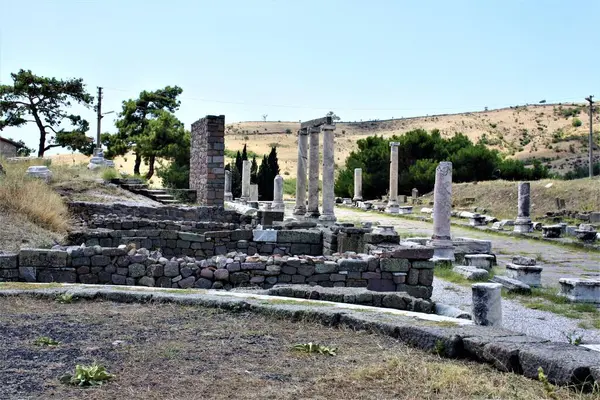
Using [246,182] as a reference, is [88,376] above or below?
below

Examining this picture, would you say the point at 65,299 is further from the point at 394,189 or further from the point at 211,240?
the point at 394,189

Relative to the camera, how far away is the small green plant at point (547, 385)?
15.9 feet

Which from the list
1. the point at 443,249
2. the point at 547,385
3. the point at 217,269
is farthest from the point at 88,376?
the point at 443,249

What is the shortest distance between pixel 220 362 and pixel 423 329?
5.94ft

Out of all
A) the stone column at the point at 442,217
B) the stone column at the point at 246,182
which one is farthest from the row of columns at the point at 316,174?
the stone column at the point at 246,182

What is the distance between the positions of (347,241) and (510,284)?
123 inches

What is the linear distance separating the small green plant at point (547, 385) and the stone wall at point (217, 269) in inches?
231

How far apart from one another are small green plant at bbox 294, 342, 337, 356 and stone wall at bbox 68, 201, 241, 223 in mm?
13849

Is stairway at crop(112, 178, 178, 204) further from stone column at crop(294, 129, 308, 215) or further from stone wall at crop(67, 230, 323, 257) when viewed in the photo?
stone wall at crop(67, 230, 323, 257)

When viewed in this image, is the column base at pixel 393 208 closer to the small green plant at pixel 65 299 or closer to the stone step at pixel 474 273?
the stone step at pixel 474 273

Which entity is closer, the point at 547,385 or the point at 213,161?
the point at 547,385

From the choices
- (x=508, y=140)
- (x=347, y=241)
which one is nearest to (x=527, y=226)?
(x=347, y=241)

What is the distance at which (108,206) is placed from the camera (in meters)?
20.5

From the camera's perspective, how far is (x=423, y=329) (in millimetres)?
6371
